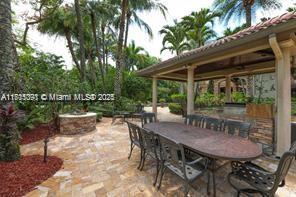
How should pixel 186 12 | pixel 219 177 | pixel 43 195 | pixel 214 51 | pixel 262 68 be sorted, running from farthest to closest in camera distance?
1. pixel 186 12
2. pixel 262 68
3. pixel 214 51
4. pixel 219 177
5. pixel 43 195

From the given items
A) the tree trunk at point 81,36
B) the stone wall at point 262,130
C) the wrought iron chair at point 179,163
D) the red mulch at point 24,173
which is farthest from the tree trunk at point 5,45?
the tree trunk at point 81,36

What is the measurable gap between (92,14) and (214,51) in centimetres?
1131

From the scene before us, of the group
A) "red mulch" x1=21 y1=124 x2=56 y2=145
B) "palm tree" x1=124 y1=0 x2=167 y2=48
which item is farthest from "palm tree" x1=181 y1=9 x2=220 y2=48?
"red mulch" x1=21 y1=124 x2=56 y2=145

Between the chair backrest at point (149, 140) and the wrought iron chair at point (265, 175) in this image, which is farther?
the chair backrest at point (149, 140)

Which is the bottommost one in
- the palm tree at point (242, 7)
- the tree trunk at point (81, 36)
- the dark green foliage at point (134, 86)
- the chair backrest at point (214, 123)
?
the chair backrest at point (214, 123)

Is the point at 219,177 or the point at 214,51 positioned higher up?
the point at 214,51

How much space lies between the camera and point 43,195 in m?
2.52

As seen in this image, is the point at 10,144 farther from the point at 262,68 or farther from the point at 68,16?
the point at 68,16

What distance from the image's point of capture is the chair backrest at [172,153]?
2.27 meters

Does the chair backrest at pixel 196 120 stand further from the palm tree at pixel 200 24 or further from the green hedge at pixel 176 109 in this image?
the palm tree at pixel 200 24

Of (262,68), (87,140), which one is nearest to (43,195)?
(87,140)

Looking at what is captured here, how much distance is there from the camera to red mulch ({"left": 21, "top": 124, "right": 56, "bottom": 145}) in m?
5.47

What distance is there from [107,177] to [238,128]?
2.91 metres

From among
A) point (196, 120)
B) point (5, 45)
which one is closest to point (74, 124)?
point (5, 45)
